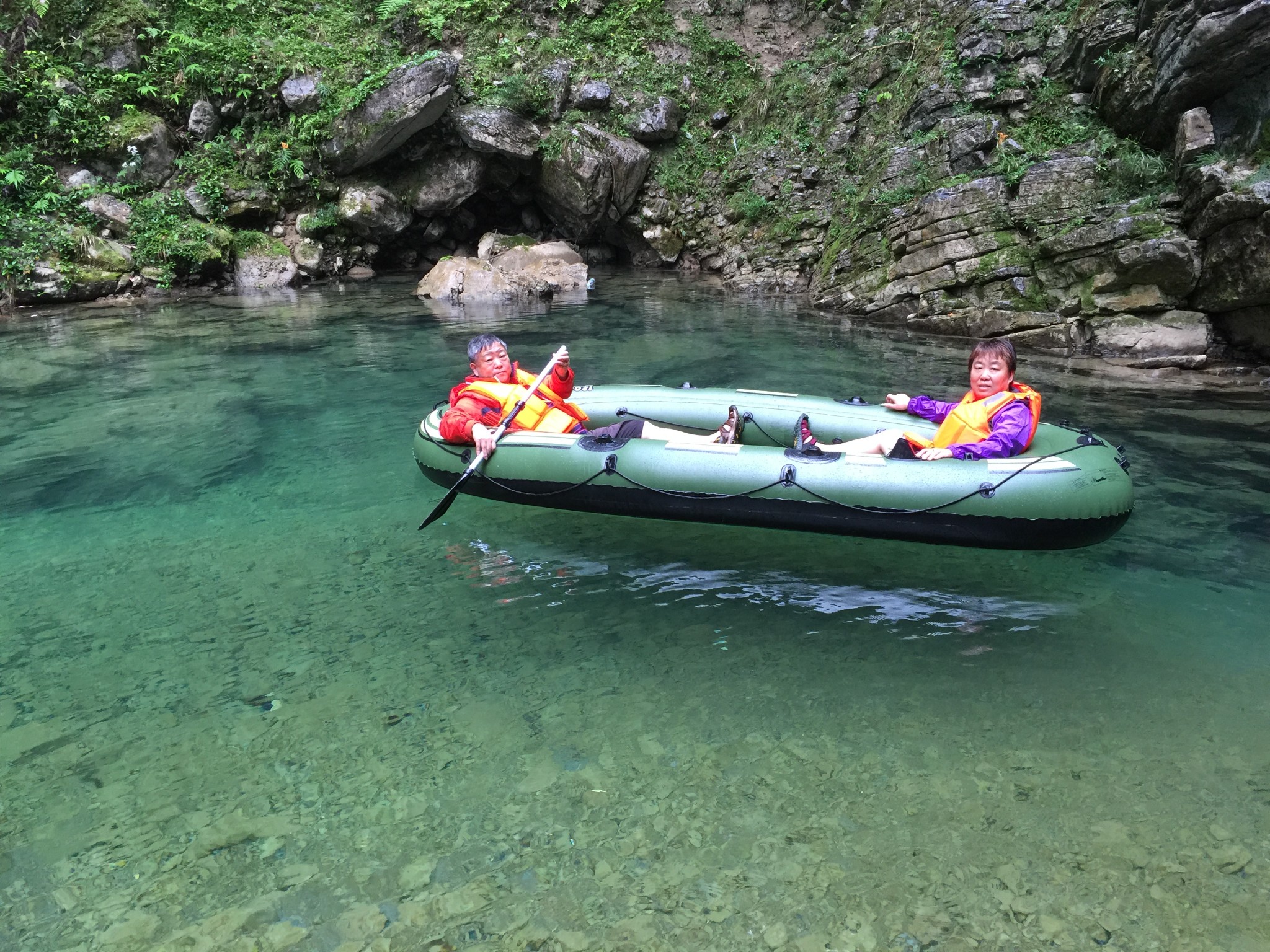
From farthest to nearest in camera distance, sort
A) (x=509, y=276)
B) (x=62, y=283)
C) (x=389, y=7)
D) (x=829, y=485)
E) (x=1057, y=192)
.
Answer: (x=389, y=7), (x=509, y=276), (x=62, y=283), (x=1057, y=192), (x=829, y=485)

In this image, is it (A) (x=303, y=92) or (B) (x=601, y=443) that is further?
(A) (x=303, y=92)

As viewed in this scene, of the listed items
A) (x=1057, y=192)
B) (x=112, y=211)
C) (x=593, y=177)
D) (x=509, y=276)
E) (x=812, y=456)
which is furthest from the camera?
(x=593, y=177)

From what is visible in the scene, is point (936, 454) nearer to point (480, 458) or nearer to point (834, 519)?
point (834, 519)

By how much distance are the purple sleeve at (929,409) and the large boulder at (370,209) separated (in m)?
12.5

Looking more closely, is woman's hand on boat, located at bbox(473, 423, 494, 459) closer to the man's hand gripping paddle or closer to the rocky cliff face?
the man's hand gripping paddle

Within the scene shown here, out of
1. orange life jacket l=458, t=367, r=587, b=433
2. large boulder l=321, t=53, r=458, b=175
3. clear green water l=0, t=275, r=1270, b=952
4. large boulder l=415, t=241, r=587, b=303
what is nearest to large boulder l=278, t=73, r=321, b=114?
large boulder l=321, t=53, r=458, b=175

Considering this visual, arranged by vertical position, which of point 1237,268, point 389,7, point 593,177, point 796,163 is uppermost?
point 389,7

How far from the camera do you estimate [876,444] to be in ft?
13.8

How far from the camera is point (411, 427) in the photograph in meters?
6.44

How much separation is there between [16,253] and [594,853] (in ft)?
44.5

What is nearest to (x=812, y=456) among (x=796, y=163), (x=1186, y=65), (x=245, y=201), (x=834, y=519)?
(x=834, y=519)

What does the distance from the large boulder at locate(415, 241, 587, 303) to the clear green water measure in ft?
26.4

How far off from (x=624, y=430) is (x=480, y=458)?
867 mm

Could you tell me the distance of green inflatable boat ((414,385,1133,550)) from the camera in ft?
12.2
